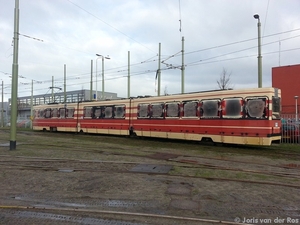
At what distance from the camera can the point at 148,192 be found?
6312 mm

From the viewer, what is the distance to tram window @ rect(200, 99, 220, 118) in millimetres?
15390

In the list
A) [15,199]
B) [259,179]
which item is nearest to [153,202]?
[15,199]

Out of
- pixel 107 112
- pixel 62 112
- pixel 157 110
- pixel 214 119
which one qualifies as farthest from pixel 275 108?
pixel 62 112

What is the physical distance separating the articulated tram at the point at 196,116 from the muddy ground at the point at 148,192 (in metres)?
3.81

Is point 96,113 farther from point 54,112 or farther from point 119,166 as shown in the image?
point 119,166

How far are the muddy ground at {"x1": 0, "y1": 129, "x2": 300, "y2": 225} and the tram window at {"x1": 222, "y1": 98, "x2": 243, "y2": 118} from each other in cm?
444

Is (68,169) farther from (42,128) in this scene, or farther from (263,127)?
(42,128)

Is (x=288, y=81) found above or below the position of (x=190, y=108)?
above

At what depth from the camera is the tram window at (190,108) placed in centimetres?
1642

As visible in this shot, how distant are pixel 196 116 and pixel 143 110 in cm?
480

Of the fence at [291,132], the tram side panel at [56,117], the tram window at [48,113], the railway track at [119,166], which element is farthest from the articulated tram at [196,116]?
the tram window at [48,113]

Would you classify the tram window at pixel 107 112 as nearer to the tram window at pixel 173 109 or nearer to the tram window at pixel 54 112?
the tram window at pixel 173 109

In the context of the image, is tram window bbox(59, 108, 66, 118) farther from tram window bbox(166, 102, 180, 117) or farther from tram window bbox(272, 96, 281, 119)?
tram window bbox(272, 96, 281, 119)

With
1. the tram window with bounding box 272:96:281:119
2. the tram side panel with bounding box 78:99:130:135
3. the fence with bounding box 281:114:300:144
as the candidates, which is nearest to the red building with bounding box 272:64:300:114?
the fence with bounding box 281:114:300:144
